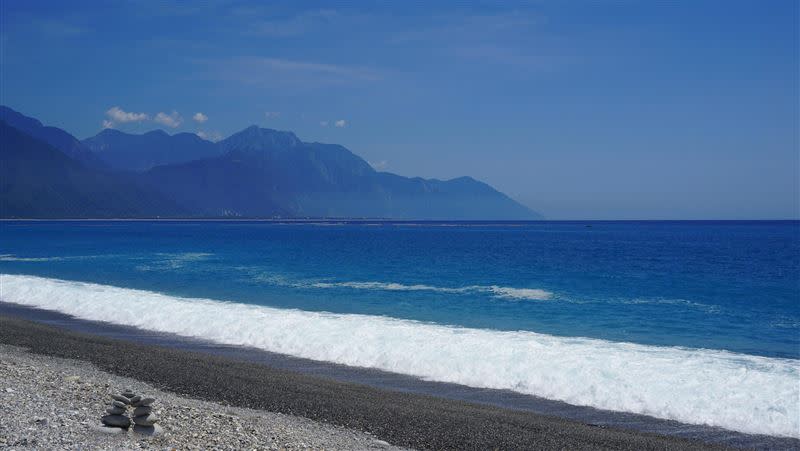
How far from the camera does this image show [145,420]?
925cm

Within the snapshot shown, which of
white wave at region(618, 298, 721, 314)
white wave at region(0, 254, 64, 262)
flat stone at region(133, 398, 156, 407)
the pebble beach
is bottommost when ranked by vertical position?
white wave at region(0, 254, 64, 262)

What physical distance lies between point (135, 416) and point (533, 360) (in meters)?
9.88

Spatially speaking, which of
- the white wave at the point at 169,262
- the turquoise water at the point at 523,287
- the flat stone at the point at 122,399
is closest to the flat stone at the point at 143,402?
the flat stone at the point at 122,399

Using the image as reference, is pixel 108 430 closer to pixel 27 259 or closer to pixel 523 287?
pixel 523 287

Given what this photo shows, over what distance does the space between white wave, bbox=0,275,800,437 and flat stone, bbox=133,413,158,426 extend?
8.01 metres

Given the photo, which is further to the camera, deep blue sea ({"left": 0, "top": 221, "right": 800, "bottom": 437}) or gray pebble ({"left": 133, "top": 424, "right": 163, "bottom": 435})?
deep blue sea ({"left": 0, "top": 221, "right": 800, "bottom": 437})

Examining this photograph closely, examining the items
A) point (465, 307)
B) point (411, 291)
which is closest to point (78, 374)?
point (465, 307)

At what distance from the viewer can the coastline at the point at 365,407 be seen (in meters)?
10.5

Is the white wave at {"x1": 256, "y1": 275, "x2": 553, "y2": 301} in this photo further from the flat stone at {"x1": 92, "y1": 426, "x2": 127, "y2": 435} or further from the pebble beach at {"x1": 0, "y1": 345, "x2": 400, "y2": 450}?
the flat stone at {"x1": 92, "y1": 426, "x2": 127, "y2": 435}

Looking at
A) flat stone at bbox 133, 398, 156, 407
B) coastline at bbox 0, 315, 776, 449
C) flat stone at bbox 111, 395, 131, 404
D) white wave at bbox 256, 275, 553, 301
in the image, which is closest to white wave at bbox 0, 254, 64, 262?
white wave at bbox 256, 275, 553, 301

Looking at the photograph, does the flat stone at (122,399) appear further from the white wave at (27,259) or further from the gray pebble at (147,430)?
the white wave at (27,259)

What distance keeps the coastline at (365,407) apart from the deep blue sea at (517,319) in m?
2.34

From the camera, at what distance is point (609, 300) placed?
3031cm

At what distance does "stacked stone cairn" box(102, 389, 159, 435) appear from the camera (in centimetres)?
923
